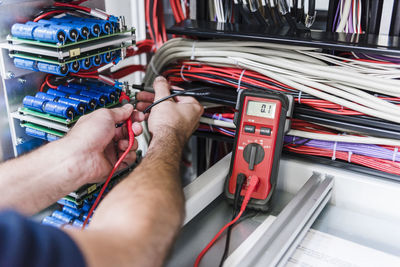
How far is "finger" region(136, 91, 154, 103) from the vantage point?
1.22 meters

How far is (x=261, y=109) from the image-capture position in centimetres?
104

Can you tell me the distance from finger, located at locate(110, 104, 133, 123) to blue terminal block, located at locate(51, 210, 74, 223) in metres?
0.34

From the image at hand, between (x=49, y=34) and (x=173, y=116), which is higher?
(x=49, y=34)

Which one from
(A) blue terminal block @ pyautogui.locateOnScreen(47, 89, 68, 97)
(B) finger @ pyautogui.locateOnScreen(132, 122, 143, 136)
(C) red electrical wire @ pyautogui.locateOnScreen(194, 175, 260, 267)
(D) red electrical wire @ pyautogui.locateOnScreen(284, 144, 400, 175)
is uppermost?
(A) blue terminal block @ pyautogui.locateOnScreen(47, 89, 68, 97)

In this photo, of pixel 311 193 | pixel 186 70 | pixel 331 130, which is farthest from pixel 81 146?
pixel 331 130

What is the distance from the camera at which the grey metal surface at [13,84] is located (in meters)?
1.01

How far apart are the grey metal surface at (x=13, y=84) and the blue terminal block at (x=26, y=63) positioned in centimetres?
3

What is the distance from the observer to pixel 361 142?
1.06 m

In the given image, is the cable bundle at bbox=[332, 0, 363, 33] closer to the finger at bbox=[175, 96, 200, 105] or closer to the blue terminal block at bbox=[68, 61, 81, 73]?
the finger at bbox=[175, 96, 200, 105]

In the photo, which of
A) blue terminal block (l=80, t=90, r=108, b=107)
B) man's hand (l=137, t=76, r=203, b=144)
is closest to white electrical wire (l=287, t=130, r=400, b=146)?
man's hand (l=137, t=76, r=203, b=144)

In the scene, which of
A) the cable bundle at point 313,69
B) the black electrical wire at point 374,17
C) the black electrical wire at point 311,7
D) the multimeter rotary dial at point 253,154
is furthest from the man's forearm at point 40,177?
the black electrical wire at point 374,17

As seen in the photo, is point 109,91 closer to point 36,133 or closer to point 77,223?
point 36,133

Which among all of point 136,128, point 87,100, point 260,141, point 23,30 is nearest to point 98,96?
point 87,100

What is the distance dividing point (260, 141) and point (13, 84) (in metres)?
0.70
